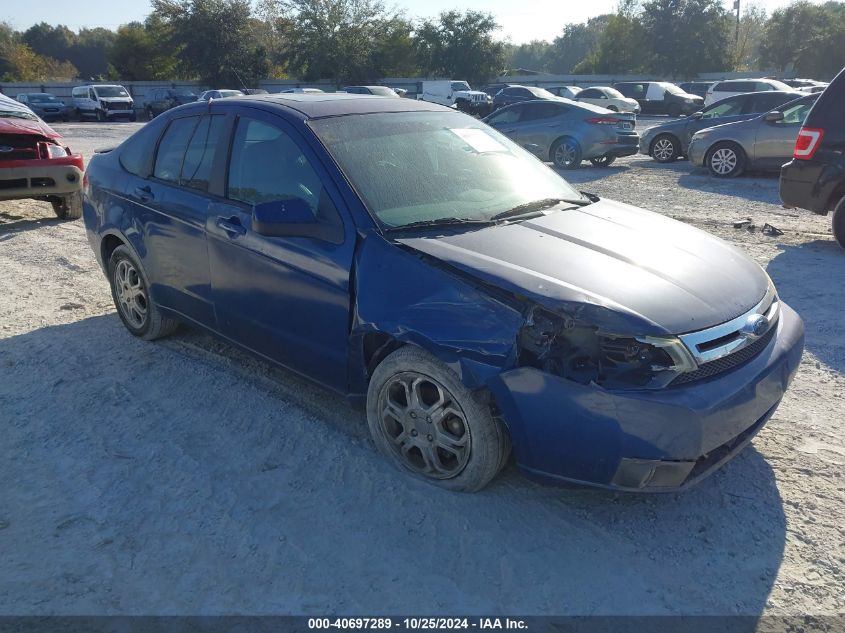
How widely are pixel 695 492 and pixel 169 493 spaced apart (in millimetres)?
2478

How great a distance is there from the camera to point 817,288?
6062 mm

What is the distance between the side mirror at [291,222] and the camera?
3367 millimetres

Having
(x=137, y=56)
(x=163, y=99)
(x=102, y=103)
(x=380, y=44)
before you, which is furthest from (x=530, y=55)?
(x=102, y=103)

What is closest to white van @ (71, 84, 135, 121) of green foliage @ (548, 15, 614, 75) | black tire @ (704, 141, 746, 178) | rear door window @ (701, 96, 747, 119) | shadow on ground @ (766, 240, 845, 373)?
rear door window @ (701, 96, 747, 119)

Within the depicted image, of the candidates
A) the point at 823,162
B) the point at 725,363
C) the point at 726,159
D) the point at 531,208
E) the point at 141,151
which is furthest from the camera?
the point at 726,159

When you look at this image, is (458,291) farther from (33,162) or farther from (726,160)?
(726,160)

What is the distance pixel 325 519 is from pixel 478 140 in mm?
2459

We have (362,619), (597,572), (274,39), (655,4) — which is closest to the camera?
(362,619)

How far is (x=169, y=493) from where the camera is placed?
3.25m

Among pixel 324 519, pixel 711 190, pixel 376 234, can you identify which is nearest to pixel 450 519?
pixel 324 519

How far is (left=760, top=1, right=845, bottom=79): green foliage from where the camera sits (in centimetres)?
4788

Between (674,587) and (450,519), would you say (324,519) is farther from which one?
(674,587)

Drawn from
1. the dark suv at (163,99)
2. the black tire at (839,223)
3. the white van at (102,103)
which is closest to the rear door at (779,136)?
the black tire at (839,223)

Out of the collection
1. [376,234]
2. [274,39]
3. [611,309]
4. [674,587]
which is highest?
[274,39]
